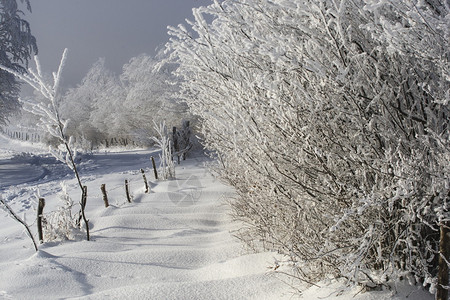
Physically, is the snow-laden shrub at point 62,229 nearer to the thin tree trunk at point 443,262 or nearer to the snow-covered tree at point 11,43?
the thin tree trunk at point 443,262

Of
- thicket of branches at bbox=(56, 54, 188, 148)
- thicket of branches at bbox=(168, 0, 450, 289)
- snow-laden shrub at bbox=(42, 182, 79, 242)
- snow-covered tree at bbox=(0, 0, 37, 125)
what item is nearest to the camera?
thicket of branches at bbox=(168, 0, 450, 289)

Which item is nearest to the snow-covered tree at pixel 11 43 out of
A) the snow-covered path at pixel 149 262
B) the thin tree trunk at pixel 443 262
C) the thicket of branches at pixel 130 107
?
the thicket of branches at pixel 130 107

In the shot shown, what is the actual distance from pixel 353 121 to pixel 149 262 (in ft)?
10.6

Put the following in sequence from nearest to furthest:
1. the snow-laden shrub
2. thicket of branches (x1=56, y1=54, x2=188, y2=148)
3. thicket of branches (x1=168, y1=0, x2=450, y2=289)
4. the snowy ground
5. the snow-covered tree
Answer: thicket of branches (x1=168, y1=0, x2=450, y2=289) → the snowy ground → the snow-laden shrub → the snow-covered tree → thicket of branches (x1=56, y1=54, x2=188, y2=148)

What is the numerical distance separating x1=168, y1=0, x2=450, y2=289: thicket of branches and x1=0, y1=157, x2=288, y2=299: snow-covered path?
1150mm

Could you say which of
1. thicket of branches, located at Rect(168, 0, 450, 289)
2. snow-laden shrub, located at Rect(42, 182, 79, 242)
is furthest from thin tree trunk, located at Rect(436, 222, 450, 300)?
snow-laden shrub, located at Rect(42, 182, 79, 242)

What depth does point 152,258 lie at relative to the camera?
459 centimetres

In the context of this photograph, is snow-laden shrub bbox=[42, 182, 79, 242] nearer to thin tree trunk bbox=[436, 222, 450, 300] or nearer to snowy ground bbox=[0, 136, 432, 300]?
snowy ground bbox=[0, 136, 432, 300]

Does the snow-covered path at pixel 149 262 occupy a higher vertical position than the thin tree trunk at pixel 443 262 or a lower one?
lower

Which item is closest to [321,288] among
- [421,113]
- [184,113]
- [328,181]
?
[328,181]

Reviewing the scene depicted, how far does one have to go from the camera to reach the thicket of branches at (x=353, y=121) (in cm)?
204

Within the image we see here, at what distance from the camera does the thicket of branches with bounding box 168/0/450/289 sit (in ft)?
6.68

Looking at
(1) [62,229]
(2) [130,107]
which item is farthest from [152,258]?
(2) [130,107]

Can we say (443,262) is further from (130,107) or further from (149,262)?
(130,107)
